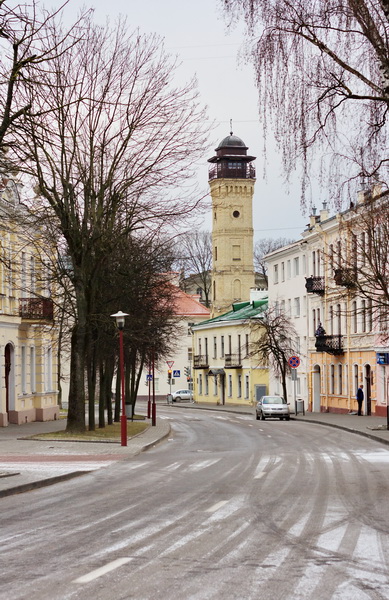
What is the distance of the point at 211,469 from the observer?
23359mm

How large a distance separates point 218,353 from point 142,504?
3385 inches

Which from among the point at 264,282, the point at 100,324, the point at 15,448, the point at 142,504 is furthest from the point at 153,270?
the point at 264,282

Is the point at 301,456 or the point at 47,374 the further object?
the point at 47,374

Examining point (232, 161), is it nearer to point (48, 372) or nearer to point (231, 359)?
point (231, 359)

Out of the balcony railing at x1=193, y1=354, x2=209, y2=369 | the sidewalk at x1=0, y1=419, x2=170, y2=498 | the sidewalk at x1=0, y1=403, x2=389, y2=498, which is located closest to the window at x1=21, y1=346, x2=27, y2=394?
the sidewalk at x1=0, y1=403, x2=389, y2=498

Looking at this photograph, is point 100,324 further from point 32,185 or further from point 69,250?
point 32,185

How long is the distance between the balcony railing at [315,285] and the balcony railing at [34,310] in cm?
2548

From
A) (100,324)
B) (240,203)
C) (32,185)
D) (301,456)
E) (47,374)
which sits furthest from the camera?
(240,203)

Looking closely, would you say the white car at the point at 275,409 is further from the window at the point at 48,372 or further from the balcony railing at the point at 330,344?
the window at the point at 48,372

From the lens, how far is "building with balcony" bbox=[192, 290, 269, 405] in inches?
3526

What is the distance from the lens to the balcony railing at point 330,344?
65375 millimetres

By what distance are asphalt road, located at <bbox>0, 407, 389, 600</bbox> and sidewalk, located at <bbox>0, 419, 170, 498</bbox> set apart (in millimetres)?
471

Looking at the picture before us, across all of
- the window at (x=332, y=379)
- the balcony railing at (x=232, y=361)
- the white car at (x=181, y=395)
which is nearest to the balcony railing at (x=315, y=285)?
the window at (x=332, y=379)

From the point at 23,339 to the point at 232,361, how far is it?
47458 millimetres
